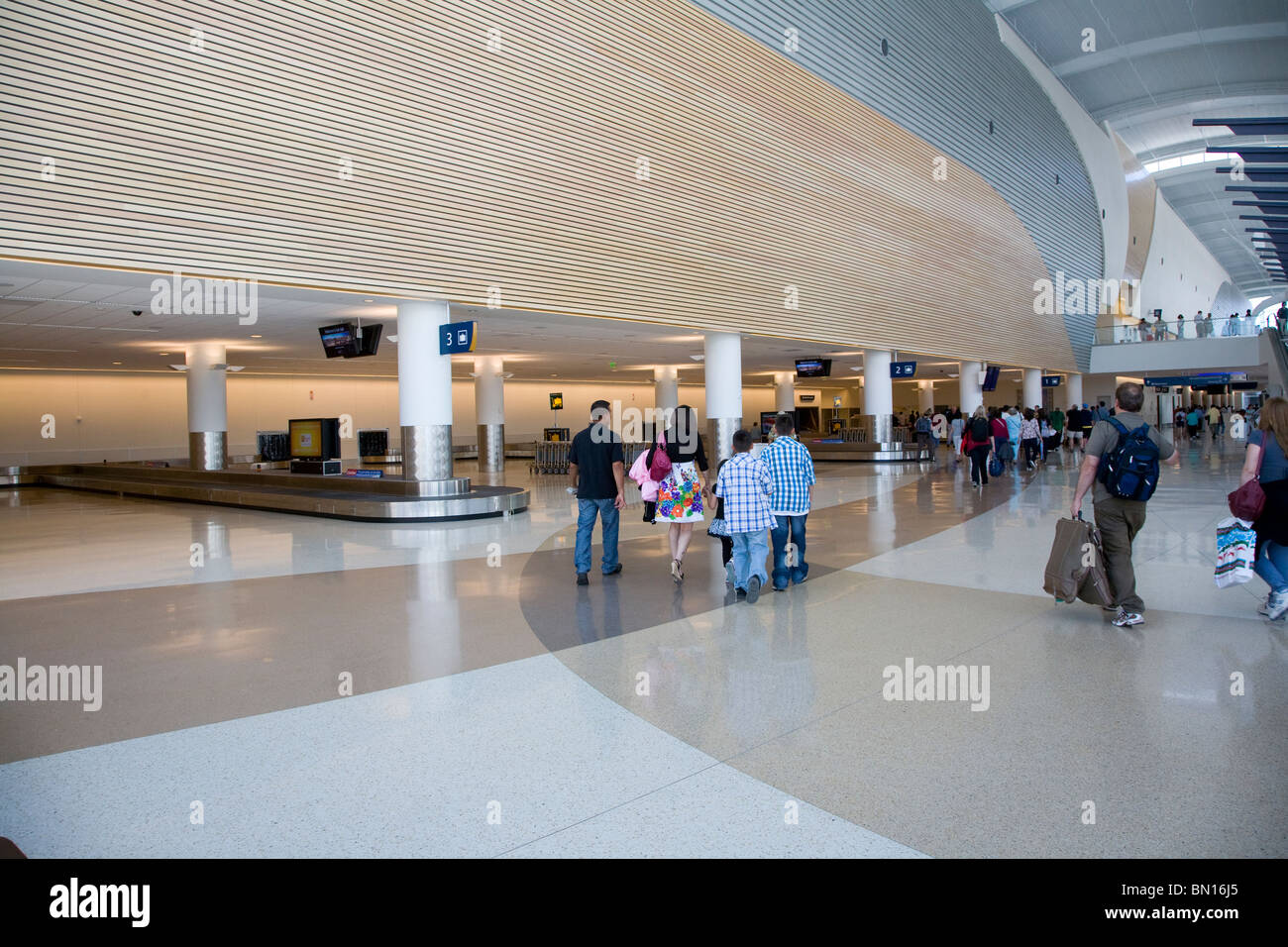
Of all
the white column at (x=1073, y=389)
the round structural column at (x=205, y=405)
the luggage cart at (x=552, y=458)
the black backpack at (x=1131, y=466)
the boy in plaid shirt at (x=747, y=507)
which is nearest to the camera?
the black backpack at (x=1131, y=466)

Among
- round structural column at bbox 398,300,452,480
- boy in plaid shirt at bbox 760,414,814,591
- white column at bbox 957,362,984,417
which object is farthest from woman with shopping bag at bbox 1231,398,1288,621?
white column at bbox 957,362,984,417

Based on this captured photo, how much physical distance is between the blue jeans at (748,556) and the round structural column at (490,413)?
810 inches

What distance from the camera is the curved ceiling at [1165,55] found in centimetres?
2888

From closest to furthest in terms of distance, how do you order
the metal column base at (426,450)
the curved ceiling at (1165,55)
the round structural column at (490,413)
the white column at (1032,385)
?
the metal column base at (426,450) < the round structural column at (490,413) < the curved ceiling at (1165,55) < the white column at (1032,385)

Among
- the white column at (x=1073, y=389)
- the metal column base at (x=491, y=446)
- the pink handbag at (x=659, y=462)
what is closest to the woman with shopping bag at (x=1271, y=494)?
the pink handbag at (x=659, y=462)

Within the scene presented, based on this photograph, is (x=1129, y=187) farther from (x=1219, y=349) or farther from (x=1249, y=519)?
(x=1249, y=519)

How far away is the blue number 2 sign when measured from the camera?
13.8 metres

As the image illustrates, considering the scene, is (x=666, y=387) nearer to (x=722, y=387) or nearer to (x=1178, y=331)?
(x=722, y=387)

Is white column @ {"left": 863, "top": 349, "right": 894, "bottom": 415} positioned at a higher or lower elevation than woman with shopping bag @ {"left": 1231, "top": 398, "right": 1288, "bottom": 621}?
higher

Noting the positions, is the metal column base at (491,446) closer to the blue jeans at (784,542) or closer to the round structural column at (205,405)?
the round structural column at (205,405)

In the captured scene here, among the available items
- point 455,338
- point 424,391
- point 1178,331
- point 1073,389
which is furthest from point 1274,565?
point 1178,331

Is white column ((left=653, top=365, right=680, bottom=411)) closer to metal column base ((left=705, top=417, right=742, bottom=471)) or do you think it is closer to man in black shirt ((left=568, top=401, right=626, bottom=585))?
metal column base ((left=705, top=417, right=742, bottom=471))

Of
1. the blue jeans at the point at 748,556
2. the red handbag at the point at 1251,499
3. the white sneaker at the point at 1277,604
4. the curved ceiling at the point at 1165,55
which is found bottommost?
the white sneaker at the point at 1277,604

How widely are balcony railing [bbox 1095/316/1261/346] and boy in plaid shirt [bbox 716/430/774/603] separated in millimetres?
39525
